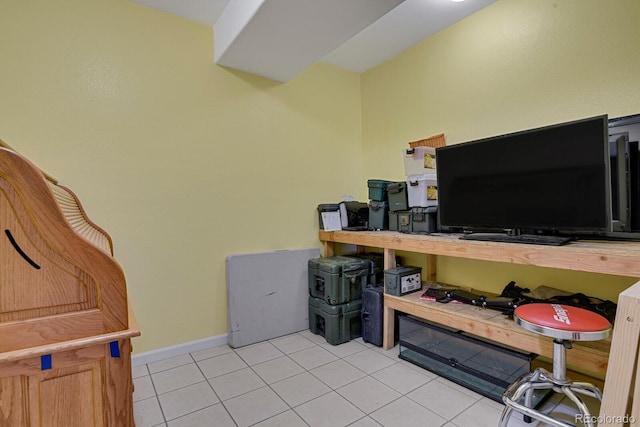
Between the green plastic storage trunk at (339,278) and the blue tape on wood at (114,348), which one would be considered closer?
the blue tape on wood at (114,348)

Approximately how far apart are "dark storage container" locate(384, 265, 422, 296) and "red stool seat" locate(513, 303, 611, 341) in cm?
103

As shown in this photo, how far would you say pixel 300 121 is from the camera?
133 inches

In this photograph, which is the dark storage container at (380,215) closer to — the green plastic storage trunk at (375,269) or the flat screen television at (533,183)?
the green plastic storage trunk at (375,269)

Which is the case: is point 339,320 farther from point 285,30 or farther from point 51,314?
point 285,30

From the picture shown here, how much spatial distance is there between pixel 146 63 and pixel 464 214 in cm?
277

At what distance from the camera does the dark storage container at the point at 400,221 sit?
9.30 feet

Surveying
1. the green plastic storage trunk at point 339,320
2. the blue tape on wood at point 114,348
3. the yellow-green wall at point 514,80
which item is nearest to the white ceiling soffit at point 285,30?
the yellow-green wall at point 514,80

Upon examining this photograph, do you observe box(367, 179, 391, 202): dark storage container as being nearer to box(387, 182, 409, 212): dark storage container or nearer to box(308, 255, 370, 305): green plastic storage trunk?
box(387, 182, 409, 212): dark storage container

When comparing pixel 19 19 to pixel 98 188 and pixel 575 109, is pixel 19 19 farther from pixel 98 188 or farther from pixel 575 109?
pixel 575 109

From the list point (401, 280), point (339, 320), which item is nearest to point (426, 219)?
point (401, 280)

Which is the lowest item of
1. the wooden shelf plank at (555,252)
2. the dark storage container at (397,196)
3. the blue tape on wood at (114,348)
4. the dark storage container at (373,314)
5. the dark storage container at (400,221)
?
the dark storage container at (373,314)

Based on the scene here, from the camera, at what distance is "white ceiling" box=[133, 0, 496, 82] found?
81.7 inches

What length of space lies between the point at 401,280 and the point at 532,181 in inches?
47.5

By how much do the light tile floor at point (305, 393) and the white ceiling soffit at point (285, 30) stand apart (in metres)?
2.55
